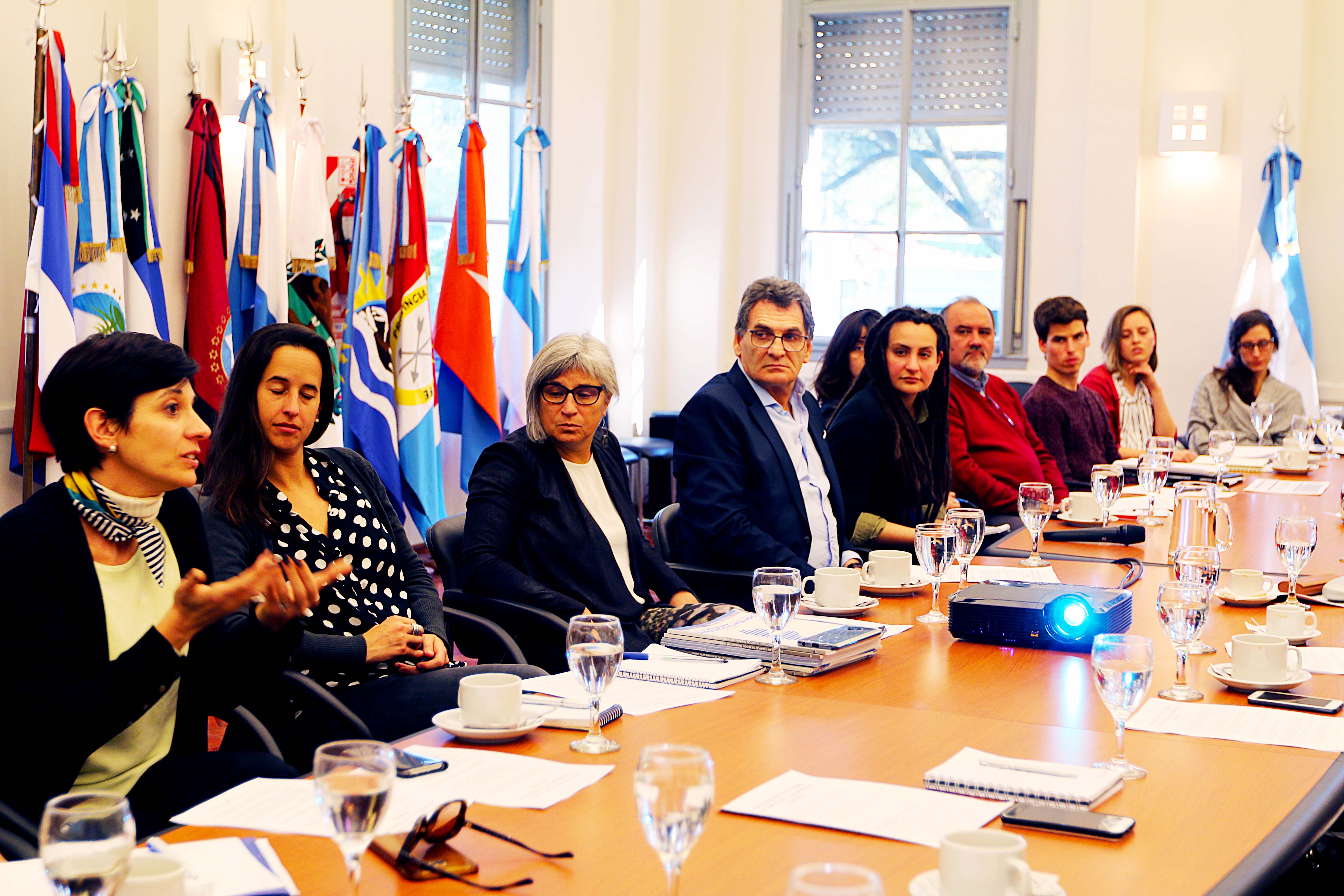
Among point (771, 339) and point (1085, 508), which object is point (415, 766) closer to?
point (771, 339)

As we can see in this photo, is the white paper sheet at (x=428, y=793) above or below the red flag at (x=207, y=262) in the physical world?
below

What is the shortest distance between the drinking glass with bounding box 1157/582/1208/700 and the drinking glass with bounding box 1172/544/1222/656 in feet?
0.25

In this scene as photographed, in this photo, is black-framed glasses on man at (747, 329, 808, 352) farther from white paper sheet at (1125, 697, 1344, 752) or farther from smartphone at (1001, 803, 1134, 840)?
smartphone at (1001, 803, 1134, 840)

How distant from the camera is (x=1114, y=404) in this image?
564cm

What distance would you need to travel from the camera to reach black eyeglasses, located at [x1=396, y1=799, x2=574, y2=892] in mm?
1223

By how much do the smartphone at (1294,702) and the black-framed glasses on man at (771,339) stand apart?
1718mm

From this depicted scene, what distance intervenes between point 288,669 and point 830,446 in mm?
1883

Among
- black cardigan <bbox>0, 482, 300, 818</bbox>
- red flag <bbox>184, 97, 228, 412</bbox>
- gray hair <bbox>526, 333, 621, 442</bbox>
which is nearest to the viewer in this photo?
black cardigan <bbox>0, 482, 300, 818</bbox>

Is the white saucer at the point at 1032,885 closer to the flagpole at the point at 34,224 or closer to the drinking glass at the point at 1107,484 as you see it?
the drinking glass at the point at 1107,484

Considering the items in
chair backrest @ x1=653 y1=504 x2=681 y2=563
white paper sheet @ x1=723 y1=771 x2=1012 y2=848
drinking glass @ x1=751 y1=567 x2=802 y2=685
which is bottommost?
chair backrest @ x1=653 y1=504 x2=681 y2=563

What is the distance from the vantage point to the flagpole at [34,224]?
13.2 ft

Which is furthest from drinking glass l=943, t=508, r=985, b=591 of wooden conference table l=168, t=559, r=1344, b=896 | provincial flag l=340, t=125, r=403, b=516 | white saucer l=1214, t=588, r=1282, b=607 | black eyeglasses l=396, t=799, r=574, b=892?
provincial flag l=340, t=125, r=403, b=516

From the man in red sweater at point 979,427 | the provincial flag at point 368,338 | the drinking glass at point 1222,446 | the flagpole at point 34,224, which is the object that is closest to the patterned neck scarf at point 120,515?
the flagpole at point 34,224

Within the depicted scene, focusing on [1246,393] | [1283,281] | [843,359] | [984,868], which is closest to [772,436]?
[843,359]
